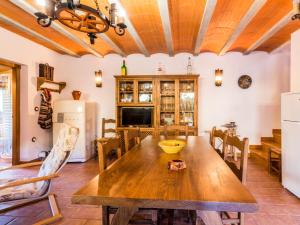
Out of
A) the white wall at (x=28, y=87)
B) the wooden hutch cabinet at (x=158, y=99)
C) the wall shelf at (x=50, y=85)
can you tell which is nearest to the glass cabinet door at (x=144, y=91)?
the wooden hutch cabinet at (x=158, y=99)

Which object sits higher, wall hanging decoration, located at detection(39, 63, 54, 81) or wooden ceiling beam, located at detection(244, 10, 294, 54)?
wooden ceiling beam, located at detection(244, 10, 294, 54)

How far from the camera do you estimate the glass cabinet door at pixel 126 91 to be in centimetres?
503

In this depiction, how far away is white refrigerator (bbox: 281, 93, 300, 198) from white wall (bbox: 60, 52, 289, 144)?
205cm

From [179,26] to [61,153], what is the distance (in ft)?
8.77

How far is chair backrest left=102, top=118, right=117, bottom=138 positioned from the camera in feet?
16.6

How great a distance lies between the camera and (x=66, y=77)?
5.50 metres

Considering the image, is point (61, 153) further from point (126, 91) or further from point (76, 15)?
point (126, 91)

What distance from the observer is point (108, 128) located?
5.38m

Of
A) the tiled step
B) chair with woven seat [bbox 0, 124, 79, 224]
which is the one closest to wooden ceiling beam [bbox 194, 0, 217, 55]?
chair with woven seat [bbox 0, 124, 79, 224]

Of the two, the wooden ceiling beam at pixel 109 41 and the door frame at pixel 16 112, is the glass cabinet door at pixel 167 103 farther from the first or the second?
the door frame at pixel 16 112

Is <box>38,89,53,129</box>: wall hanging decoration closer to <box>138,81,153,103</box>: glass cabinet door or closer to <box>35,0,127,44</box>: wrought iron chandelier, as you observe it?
<box>138,81,153,103</box>: glass cabinet door

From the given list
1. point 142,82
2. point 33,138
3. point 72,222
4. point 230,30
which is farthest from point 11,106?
point 230,30

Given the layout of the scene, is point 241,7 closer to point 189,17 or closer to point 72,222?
point 189,17

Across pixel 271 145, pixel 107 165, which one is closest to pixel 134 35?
pixel 107 165
